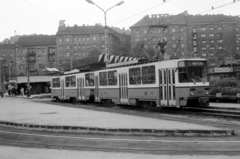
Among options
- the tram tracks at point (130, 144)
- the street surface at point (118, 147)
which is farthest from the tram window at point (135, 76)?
the tram tracks at point (130, 144)

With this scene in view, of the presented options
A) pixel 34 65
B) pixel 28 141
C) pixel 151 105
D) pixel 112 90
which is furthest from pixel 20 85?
pixel 28 141

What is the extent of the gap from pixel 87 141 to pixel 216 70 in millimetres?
28412

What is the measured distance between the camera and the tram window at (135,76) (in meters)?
20.4

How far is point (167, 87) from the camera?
58.0 feet

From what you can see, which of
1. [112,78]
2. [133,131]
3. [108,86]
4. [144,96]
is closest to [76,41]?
[108,86]

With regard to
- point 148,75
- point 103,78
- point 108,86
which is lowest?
point 108,86

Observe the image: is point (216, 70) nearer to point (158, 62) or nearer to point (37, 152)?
point (158, 62)

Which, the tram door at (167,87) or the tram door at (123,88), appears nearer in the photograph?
the tram door at (167,87)

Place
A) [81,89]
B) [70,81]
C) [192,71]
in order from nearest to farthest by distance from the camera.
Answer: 1. [192,71]
2. [81,89]
3. [70,81]

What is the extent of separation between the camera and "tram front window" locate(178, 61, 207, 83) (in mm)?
17078

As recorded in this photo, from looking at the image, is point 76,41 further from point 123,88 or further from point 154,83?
point 154,83

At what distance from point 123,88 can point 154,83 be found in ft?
13.6

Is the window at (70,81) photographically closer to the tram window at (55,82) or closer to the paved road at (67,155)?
the tram window at (55,82)

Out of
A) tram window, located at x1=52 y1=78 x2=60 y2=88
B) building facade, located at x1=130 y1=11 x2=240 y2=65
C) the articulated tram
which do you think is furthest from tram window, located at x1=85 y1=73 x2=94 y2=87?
building facade, located at x1=130 y1=11 x2=240 y2=65
